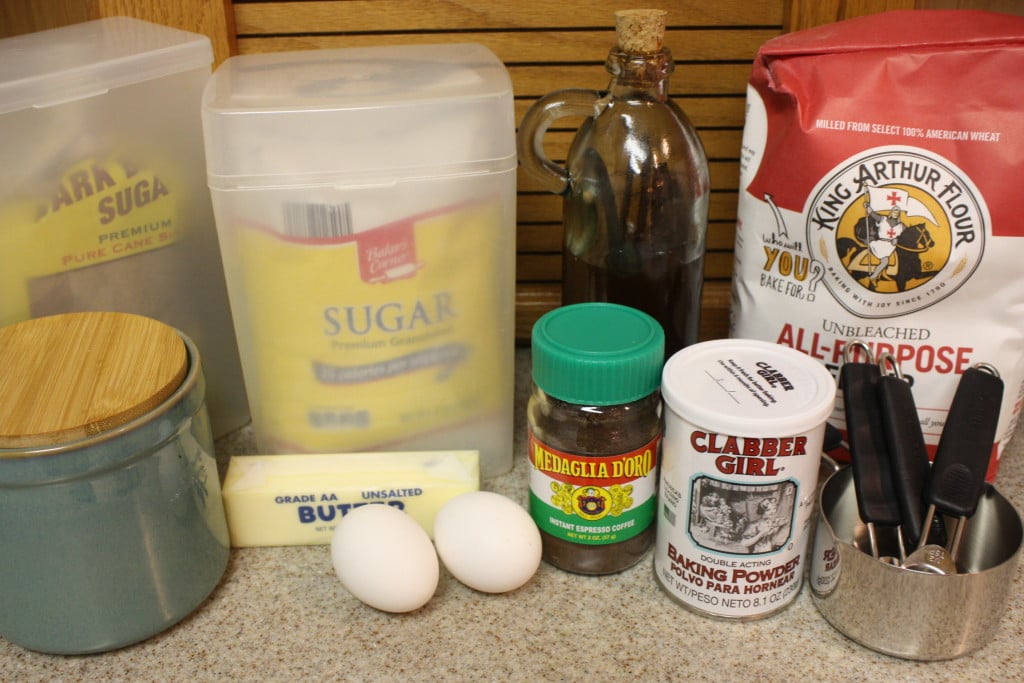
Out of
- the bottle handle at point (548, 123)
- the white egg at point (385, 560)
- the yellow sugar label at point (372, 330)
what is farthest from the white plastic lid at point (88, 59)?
the white egg at point (385, 560)

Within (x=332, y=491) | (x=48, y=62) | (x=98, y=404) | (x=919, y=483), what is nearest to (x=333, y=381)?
(x=332, y=491)

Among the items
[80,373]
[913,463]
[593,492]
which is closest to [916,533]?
[913,463]

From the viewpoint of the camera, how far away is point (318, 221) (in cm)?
66

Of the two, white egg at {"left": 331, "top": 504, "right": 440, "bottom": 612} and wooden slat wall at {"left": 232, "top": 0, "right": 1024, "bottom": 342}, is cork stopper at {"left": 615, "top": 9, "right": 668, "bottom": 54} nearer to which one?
wooden slat wall at {"left": 232, "top": 0, "right": 1024, "bottom": 342}

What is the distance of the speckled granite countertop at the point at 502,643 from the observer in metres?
0.62

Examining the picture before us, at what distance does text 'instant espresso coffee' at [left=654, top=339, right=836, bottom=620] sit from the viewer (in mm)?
594

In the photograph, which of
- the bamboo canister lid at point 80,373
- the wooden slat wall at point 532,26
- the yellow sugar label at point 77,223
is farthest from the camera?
the wooden slat wall at point 532,26

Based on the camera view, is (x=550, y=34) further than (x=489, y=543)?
Yes

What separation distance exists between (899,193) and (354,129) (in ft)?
1.27

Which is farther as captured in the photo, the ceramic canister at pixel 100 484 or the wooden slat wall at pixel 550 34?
the wooden slat wall at pixel 550 34

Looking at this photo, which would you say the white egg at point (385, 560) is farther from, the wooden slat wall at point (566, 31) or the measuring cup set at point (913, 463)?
the wooden slat wall at point (566, 31)

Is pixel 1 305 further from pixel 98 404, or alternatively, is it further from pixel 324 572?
pixel 324 572

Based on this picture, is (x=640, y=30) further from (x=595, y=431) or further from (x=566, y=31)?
(x=595, y=431)

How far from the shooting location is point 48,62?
688 millimetres
